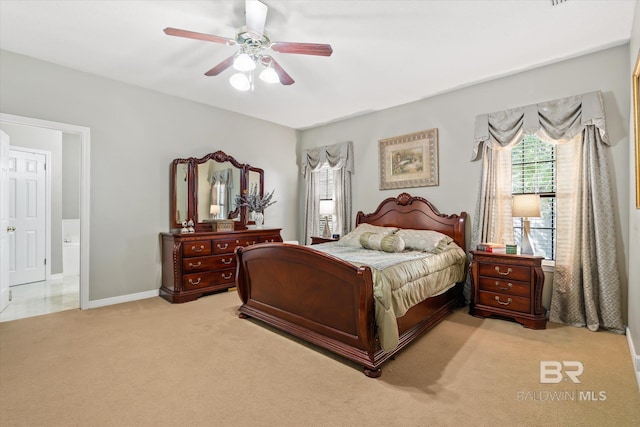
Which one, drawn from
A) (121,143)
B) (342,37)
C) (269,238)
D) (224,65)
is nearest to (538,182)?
(342,37)

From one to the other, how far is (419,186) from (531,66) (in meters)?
1.82

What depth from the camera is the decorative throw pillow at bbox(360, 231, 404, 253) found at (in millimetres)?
3436

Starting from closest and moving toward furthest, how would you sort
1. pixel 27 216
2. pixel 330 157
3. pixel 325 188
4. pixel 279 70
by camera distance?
pixel 279 70
pixel 27 216
pixel 330 157
pixel 325 188

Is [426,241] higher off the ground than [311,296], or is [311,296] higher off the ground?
[426,241]

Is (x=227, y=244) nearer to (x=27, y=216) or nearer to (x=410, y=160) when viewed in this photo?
(x=410, y=160)

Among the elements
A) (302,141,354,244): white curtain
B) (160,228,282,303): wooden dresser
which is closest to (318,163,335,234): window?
(302,141,354,244): white curtain

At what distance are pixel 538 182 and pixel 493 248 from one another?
2.95 feet

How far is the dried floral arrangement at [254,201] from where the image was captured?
5.00 meters

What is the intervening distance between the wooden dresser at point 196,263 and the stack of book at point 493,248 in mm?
3155

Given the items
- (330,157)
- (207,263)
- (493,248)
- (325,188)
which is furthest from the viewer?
(325,188)

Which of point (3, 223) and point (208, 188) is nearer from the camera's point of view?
point (3, 223)

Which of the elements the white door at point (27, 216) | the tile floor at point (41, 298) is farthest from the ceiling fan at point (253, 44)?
the white door at point (27, 216)

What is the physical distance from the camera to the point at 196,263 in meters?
4.02

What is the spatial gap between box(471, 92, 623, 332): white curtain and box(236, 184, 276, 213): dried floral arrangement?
3.62 m
